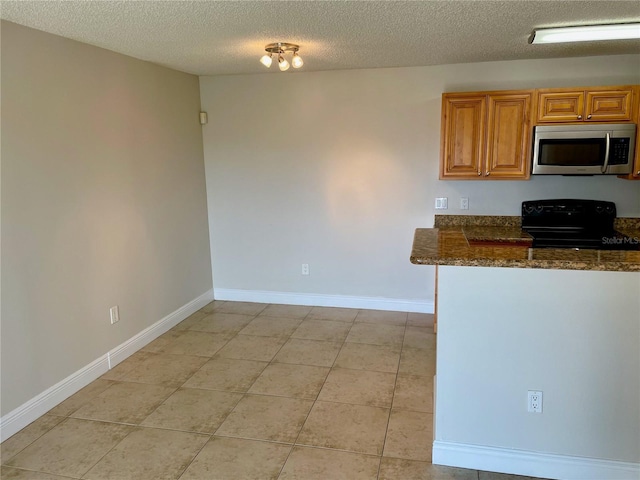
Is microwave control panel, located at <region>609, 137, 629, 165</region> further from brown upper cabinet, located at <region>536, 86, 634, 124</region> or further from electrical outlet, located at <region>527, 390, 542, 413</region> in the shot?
electrical outlet, located at <region>527, 390, 542, 413</region>

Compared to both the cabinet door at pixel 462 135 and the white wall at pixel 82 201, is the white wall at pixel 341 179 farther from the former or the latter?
the white wall at pixel 82 201

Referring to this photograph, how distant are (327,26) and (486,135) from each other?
65.8 inches

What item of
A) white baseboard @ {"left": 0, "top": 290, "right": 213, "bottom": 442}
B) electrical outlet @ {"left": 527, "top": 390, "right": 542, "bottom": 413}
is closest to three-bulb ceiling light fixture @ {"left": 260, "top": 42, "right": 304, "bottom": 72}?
white baseboard @ {"left": 0, "top": 290, "right": 213, "bottom": 442}

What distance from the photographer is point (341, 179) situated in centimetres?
446

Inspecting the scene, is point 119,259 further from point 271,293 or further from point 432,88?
point 432,88

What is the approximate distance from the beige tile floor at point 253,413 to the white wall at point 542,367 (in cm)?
24

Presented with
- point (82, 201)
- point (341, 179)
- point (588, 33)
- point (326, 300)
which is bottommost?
point (326, 300)

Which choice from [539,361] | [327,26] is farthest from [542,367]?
[327,26]

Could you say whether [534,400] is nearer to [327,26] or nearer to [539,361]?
[539,361]

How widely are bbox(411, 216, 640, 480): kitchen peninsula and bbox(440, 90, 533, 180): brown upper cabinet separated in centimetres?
162

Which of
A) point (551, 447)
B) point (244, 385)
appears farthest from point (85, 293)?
point (551, 447)

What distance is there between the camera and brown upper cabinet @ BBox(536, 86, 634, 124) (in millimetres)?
3418

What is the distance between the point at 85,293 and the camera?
10.5 ft

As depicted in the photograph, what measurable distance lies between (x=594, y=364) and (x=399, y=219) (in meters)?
2.43
